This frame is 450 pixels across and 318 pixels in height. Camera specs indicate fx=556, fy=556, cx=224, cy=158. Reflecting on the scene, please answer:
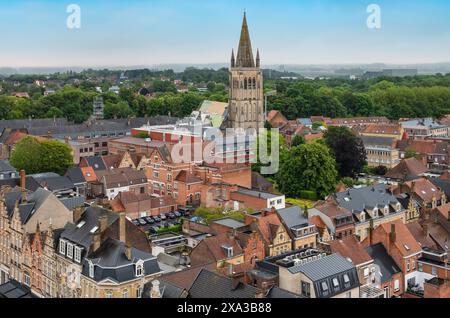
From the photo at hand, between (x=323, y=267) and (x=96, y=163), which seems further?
(x=96, y=163)

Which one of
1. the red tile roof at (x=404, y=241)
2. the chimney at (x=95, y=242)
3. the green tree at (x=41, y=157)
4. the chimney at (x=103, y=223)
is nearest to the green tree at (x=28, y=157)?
the green tree at (x=41, y=157)

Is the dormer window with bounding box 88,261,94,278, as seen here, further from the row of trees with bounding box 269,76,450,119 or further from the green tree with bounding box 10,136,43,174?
the row of trees with bounding box 269,76,450,119

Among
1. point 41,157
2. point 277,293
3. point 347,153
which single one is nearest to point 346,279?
point 277,293

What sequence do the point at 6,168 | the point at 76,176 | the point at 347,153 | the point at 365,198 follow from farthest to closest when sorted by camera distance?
the point at 347,153 → the point at 6,168 → the point at 76,176 → the point at 365,198

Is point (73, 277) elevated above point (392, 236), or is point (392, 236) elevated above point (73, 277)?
point (392, 236)

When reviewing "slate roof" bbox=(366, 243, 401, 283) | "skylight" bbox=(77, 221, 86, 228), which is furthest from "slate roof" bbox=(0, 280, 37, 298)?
"slate roof" bbox=(366, 243, 401, 283)

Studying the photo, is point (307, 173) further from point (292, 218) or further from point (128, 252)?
point (128, 252)
